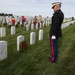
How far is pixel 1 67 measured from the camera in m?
6.29

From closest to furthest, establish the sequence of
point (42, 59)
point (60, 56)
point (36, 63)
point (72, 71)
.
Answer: point (72, 71) < point (36, 63) < point (42, 59) < point (60, 56)

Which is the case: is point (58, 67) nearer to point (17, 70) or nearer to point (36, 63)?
point (36, 63)

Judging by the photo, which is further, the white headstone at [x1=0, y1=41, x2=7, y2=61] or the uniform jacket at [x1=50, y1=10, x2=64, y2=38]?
the white headstone at [x1=0, y1=41, x2=7, y2=61]

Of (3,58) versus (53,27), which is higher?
(53,27)

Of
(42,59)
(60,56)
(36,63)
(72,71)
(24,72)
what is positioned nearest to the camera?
(24,72)

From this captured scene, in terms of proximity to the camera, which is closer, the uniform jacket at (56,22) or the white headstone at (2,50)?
the uniform jacket at (56,22)

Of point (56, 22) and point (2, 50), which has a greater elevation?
point (56, 22)

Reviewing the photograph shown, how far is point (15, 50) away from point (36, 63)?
2.21m

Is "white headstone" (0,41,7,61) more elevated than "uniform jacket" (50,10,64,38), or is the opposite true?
"uniform jacket" (50,10,64,38)

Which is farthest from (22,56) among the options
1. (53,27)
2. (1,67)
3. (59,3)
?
(59,3)

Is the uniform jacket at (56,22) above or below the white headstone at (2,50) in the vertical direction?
above

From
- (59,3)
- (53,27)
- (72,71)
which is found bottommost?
(72,71)

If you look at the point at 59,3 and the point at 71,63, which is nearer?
the point at 59,3

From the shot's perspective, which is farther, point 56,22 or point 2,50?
point 2,50
